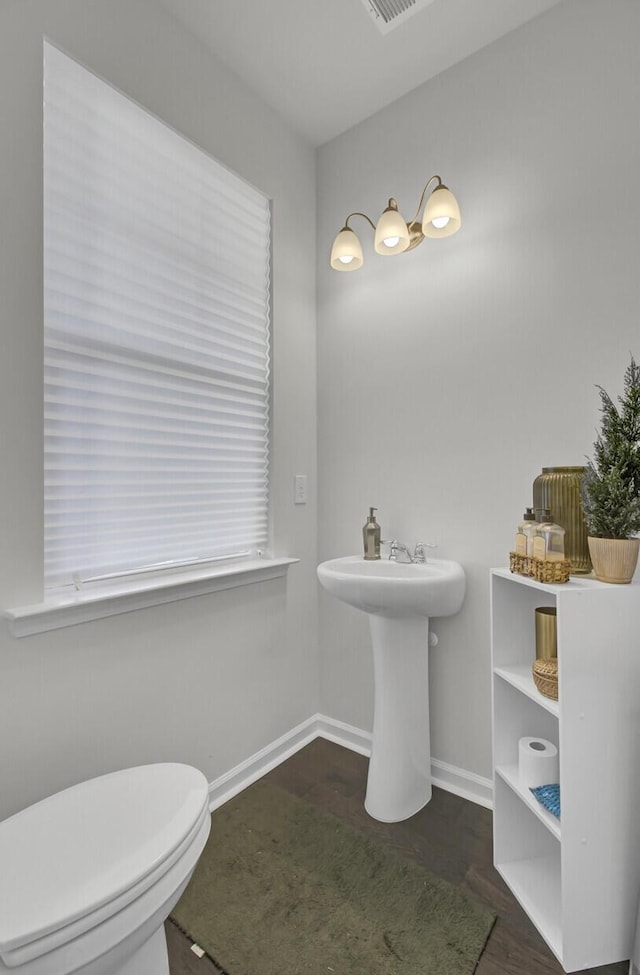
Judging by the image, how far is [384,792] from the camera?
1.67 metres

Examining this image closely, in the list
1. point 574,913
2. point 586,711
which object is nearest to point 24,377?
point 586,711

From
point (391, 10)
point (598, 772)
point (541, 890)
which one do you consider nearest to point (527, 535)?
point (598, 772)

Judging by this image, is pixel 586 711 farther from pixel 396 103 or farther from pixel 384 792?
pixel 396 103

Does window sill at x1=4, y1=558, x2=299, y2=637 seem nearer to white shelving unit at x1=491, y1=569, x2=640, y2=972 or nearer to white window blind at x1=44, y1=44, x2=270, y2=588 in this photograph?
white window blind at x1=44, y1=44, x2=270, y2=588

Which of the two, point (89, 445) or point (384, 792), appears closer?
point (89, 445)

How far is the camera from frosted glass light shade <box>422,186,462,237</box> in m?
1.60

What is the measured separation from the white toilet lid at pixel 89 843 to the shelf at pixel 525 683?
2.80 ft

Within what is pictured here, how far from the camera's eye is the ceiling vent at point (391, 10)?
1.54 meters

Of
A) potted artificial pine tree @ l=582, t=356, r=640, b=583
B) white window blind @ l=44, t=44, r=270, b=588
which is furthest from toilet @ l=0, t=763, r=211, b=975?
potted artificial pine tree @ l=582, t=356, r=640, b=583

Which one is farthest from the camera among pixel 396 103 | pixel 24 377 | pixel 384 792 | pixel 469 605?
pixel 396 103

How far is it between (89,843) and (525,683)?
111 cm

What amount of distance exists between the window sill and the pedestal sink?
33cm

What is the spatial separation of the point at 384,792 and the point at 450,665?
492 millimetres

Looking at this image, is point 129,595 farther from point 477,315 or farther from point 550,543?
point 477,315
